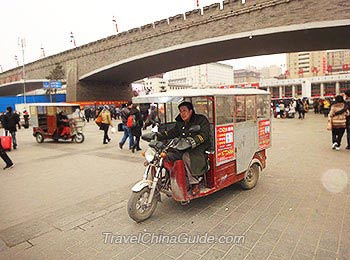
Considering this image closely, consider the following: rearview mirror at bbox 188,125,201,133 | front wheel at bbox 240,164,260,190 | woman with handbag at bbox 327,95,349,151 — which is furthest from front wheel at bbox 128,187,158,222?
woman with handbag at bbox 327,95,349,151

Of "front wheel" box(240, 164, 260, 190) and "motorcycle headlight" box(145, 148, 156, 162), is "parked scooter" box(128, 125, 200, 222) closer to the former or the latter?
"motorcycle headlight" box(145, 148, 156, 162)

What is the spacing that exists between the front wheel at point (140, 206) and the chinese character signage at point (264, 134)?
94.8 inches

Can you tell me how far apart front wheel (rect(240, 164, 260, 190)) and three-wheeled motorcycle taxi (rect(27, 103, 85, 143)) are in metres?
9.11

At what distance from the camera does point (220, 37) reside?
22.7 metres

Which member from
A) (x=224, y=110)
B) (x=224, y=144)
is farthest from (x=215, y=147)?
(x=224, y=110)

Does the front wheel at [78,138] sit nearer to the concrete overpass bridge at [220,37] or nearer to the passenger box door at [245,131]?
the passenger box door at [245,131]

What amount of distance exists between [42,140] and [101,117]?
373 cm

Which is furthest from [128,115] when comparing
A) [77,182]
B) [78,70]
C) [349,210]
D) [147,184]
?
[78,70]

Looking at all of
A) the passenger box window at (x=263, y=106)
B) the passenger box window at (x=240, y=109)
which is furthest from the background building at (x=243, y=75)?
the passenger box window at (x=240, y=109)

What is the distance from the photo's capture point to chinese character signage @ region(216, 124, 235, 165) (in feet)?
13.4

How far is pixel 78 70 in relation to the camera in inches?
1459

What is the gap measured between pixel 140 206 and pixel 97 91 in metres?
39.2

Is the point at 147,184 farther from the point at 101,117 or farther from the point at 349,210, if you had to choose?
the point at 101,117

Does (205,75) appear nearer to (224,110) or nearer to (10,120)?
(10,120)
